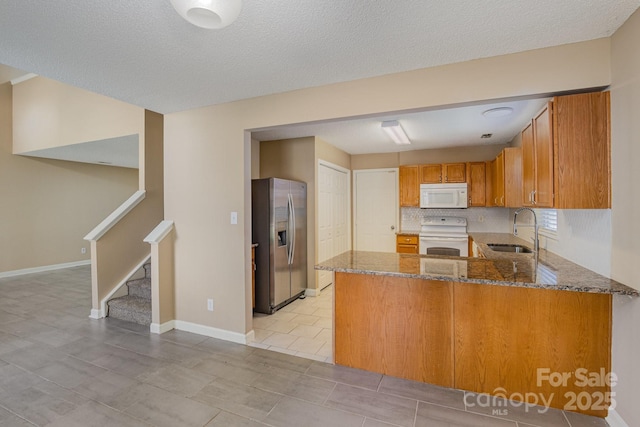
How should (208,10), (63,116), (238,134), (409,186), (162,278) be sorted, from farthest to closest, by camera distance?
(409,186) < (63,116) < (162,278) < (238,134) < (208,10)

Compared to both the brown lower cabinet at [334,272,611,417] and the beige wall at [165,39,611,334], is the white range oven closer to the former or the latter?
the brown lower cabinet at [334,272,611,417]

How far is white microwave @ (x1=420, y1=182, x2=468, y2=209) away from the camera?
17.2 feet

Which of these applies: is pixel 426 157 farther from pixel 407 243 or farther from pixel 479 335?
pixel 479 335

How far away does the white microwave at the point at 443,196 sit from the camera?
524 cm

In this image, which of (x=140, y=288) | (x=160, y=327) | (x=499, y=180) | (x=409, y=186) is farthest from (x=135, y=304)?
(x=499, y=180)

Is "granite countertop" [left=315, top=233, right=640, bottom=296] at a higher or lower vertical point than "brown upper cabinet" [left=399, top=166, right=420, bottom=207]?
lower

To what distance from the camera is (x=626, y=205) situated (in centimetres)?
172

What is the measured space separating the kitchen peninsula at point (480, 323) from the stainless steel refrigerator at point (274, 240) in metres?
1.56

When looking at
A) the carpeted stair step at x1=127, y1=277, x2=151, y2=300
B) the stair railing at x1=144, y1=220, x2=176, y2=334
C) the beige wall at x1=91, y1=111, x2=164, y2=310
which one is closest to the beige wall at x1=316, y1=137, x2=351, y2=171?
the beige wall at x1=91, y1=111, x2=164, y2=310

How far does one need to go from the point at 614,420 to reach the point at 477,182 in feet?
13.0

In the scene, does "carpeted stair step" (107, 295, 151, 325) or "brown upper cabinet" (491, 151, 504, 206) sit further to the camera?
"brown upper cabinet" (491, 151, 504, 206)

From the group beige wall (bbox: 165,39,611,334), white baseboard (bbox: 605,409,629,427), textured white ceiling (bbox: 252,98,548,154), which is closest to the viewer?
white baseboard (bbox: 605,409,629,427)

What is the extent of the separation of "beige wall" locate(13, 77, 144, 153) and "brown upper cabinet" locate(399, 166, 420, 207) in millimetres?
4394

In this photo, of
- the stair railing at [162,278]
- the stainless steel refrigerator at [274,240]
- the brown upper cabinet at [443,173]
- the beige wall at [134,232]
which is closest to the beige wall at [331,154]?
the stainless steel refrigerator at [274,240]
